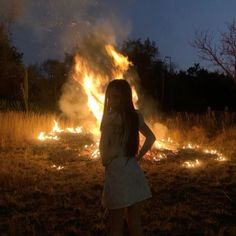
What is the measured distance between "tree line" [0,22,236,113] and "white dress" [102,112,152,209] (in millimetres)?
15765

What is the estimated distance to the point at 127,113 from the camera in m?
3.58

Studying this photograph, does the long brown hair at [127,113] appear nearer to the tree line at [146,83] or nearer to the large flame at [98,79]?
the large flame at [98,79]

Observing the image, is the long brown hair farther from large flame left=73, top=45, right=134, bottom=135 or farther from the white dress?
large flame left=73, top=45, right=134, bottom=135

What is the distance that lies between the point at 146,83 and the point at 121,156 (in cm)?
2361

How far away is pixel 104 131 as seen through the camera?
11.7 feet

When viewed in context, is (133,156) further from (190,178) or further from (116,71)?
(116,71)

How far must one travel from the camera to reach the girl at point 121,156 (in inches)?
140

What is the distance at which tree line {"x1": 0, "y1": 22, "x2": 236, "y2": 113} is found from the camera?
22484 millimetres

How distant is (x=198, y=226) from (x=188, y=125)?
402 inches

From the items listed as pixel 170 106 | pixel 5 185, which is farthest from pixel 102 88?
pixel 170 106

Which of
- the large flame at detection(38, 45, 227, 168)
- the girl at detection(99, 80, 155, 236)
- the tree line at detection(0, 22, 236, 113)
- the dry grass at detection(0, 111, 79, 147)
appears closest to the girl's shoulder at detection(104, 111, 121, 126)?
the girl at detection(99, 80, 155, 236)

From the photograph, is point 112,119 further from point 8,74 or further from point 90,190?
point 8,74

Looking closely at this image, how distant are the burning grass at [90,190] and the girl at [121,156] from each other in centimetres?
175

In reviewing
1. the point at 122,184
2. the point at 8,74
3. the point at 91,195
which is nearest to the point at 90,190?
the point at 91,195
